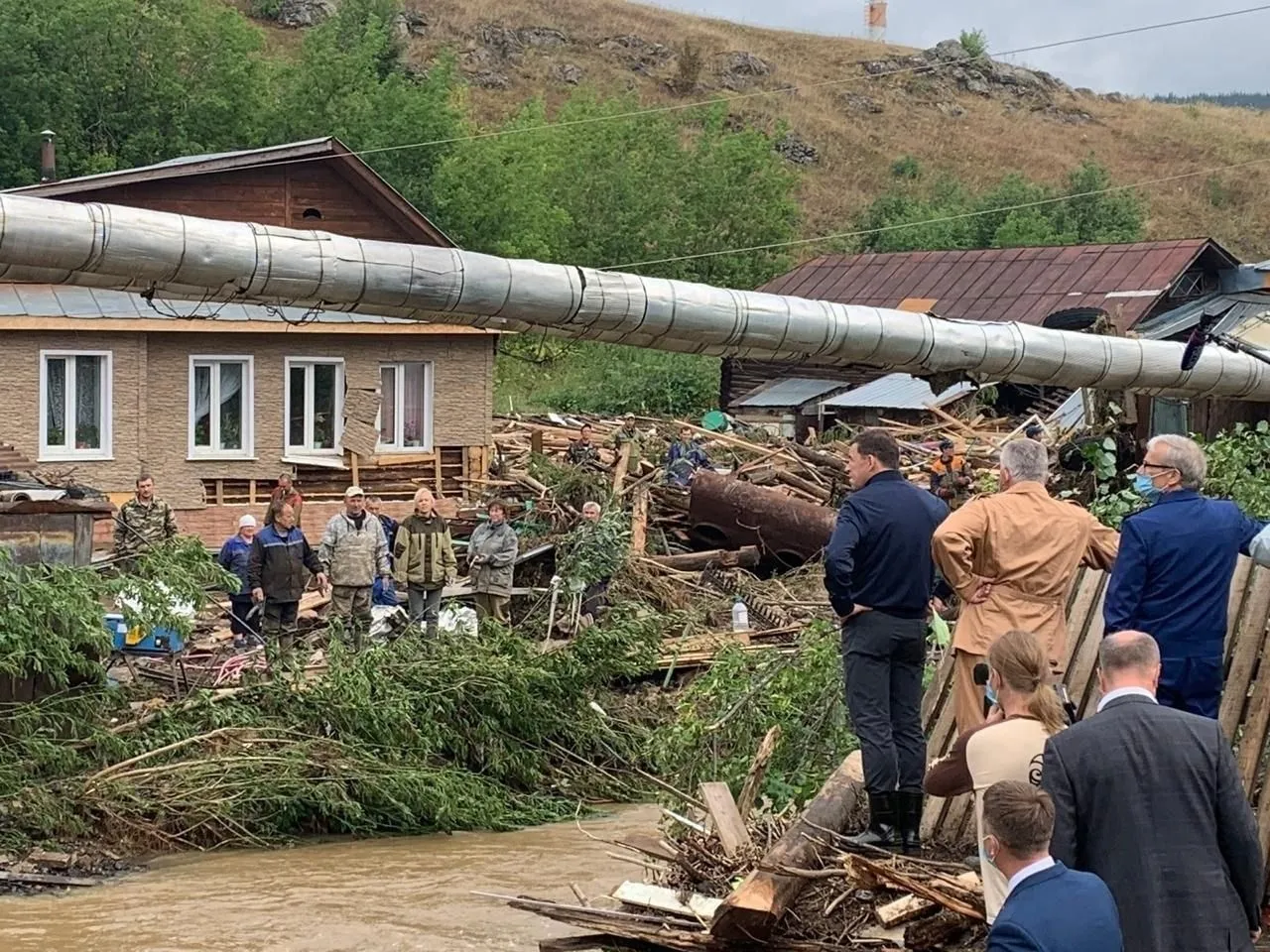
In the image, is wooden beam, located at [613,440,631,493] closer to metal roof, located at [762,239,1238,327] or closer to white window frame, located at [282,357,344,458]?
white window frame, located at [282,357,344,458]

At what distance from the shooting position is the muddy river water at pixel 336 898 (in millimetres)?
10375

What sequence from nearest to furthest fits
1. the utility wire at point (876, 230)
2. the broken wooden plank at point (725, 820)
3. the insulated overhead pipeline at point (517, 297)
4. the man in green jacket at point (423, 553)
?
1. the broken wooden plank at point (725, 820)
2. the insulated overhead pipeline at point (517, 297)
3. the man in green jacket at point (423, 553)
4. the utility wire at point (876, 230)

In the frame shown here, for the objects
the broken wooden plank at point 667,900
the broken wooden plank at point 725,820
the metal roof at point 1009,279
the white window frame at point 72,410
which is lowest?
the broken wooden plank at point 667,900

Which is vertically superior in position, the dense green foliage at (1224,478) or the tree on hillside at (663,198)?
the tree on hillside at (663,198)

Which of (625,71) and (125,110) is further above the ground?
(625,71)

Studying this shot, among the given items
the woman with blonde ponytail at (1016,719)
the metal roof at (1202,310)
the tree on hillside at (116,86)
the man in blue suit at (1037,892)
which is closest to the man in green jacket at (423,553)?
the woman with blonde ponytail at (1016,719)

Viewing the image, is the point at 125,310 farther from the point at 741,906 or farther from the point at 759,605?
the point at 741,906

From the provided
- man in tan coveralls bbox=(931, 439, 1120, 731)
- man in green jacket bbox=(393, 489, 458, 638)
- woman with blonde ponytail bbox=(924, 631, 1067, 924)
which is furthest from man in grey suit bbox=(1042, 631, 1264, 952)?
man in green jacket bbox=(393, 489, 458, 638)

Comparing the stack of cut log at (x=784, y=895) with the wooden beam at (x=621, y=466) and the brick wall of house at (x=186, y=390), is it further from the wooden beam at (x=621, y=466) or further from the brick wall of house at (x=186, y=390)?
the brick wall of house at (x=186, y=390)

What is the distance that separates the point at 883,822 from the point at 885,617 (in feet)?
2.92

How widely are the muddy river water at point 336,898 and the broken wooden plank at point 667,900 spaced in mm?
2573

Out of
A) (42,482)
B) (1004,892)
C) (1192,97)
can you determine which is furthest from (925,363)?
(1192,97)

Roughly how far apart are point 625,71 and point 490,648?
248ft

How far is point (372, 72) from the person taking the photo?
157 feet
